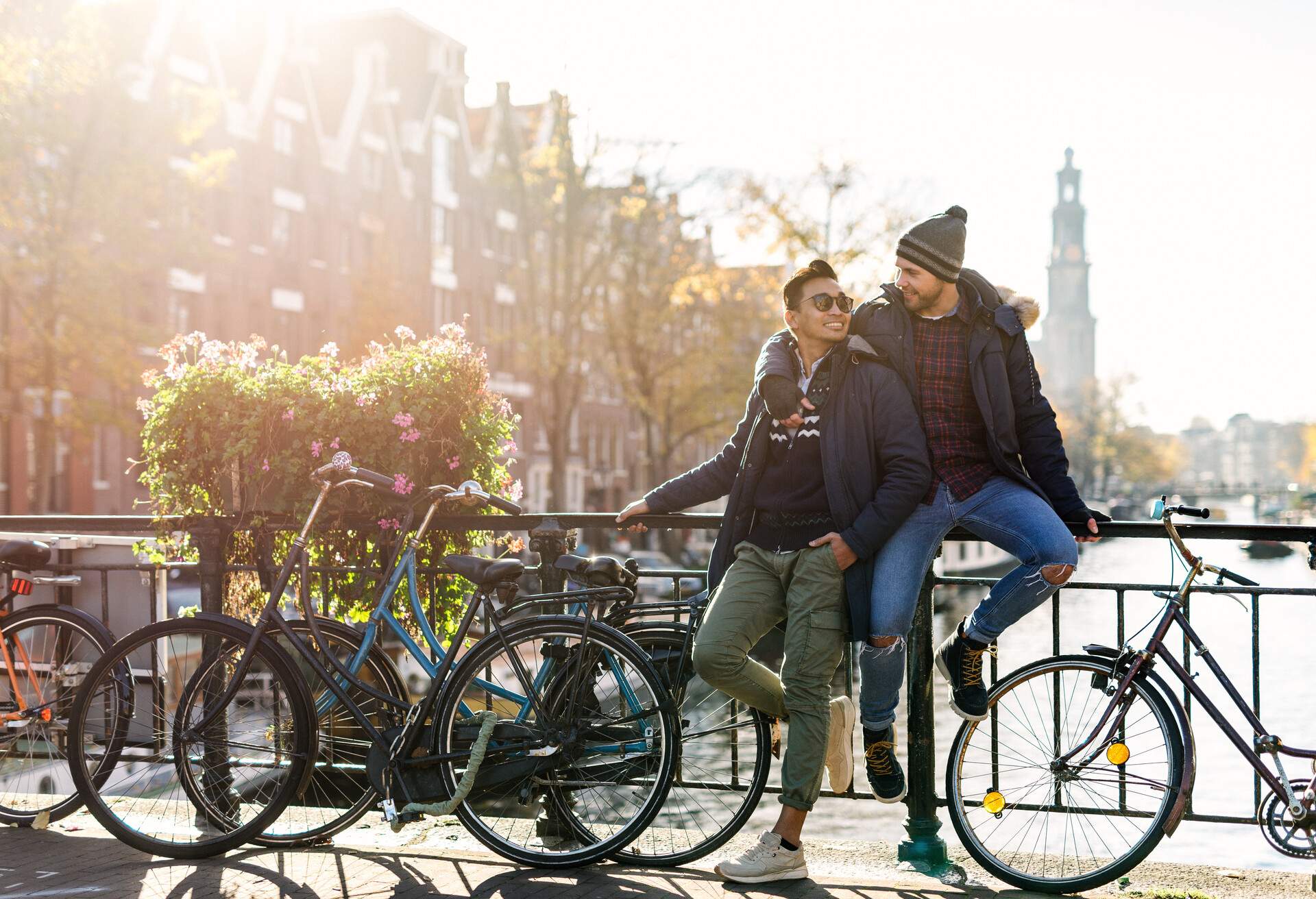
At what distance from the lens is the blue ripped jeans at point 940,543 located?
4406 millimetres

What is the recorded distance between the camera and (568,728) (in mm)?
4711

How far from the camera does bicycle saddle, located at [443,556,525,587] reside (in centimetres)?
473

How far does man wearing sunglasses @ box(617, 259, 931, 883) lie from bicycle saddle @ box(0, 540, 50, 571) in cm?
300

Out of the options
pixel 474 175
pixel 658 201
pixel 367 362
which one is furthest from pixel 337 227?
pixel 367 362

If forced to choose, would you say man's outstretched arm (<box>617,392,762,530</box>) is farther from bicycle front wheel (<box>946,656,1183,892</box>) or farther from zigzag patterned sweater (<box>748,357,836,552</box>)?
bicycle front wheel (<box>946,656,1183,892</box>)

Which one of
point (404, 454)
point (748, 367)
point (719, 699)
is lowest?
point (719, 699)

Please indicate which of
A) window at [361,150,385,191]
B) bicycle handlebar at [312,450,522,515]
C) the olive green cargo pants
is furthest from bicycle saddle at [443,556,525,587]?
window at [361,150,385,191]

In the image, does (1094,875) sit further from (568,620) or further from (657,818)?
(568,620)

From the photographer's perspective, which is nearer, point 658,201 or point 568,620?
point 568,620

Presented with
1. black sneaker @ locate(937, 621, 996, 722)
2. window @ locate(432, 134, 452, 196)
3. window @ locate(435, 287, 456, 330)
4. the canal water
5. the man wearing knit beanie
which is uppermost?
window @ locate(432, 134, 452, 196)

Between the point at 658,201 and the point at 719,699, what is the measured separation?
97.6ft

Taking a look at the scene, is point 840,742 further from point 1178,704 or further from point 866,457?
point 1178,704

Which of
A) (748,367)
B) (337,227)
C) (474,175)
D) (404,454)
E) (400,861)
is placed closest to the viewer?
(400,861)

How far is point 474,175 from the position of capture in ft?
177
